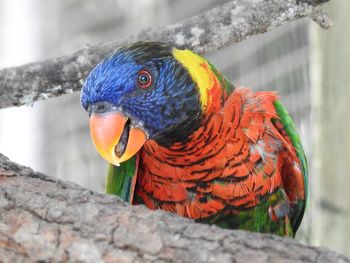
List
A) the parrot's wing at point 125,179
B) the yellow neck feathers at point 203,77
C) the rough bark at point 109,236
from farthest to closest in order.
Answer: the parrot's wing at point 125,179
the yellow neck feathers at point 203,77
the rough bark at point 109,236

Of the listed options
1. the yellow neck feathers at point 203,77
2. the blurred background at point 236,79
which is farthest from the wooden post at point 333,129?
the yellow neck feathers at point 203,77

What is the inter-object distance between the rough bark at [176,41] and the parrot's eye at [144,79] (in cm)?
20

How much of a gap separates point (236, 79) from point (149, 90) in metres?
1.41

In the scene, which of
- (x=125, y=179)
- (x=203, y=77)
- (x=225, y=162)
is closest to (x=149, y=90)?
(x=203, y=77)

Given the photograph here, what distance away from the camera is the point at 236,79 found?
10.0 ft

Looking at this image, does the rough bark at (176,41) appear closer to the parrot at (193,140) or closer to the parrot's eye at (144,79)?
the parrot at (193,140)

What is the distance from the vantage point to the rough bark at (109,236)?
40.0 inches

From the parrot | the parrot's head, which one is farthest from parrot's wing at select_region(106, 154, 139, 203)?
the parrot's head

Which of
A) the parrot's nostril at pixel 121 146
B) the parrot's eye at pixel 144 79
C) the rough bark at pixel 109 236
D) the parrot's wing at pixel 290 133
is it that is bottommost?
the rough bark at pixel 109 236

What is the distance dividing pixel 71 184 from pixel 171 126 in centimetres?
56

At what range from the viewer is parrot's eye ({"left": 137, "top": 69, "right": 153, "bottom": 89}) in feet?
5.49

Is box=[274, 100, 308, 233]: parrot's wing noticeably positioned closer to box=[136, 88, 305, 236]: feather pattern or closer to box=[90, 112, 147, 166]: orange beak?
box=[136, 88, 305, 236]: feather pattern

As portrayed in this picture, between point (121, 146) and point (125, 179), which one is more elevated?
point (121, 146)

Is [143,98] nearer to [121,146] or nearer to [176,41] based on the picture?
[121,146]
